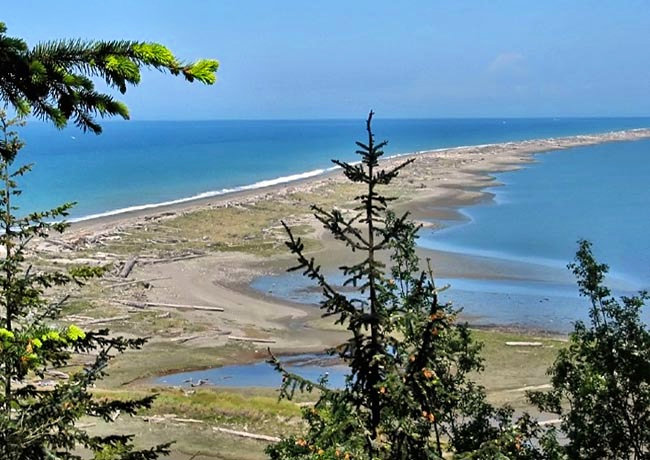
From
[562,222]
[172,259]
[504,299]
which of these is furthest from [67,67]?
[562,222]

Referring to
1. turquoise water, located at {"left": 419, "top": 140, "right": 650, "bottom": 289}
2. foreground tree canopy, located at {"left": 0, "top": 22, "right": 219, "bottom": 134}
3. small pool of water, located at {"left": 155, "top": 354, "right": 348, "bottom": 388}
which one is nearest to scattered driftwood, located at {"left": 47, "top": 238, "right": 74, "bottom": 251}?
small pool of water, located at {"left": 155, "top": 354, "right": 348, "bottom": 388}

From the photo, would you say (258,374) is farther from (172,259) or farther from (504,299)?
(172,259)

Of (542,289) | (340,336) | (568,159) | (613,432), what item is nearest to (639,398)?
(613,432)

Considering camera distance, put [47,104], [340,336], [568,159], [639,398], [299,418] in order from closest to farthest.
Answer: [47,104] < [639,398] < [299,418] < [340,336] < [568,159]

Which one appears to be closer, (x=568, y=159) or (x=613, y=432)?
(x=613, y=432)

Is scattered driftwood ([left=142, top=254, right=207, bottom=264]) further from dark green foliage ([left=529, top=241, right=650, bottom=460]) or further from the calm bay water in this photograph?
dark green foliage ([left=529, top=241, right=650, bottom=460])

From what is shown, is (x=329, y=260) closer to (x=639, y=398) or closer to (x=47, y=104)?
(x=639, y=398)

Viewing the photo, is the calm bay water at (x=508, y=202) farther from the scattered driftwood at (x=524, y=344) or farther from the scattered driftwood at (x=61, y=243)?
the scattered driftwood at (x=61, y=243)
